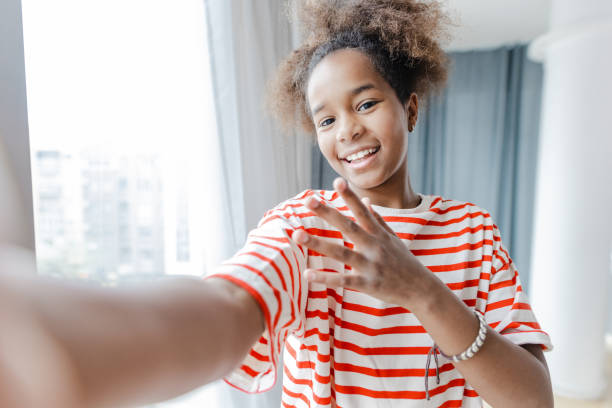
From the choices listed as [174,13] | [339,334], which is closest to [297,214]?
[339,334]

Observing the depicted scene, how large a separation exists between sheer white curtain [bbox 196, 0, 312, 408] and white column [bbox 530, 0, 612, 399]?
5.14 feet

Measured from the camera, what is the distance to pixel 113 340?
244 mm

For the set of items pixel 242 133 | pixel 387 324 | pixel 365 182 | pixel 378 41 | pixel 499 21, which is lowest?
pixel 387 324

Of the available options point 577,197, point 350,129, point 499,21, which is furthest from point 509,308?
point 499,21

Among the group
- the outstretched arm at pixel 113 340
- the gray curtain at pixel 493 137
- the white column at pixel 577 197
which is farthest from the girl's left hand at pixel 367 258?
the gray curtain at pixel 493 137

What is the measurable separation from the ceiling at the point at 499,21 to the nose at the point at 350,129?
1.79 metres

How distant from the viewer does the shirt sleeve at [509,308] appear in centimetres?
53

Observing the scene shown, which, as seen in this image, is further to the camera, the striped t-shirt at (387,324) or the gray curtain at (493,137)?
the gray curtain at (493,137)

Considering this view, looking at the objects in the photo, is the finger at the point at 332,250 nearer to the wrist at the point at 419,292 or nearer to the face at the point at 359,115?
the wrist at the point at 419,292

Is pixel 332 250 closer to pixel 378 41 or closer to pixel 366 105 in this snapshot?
pixel 366 105

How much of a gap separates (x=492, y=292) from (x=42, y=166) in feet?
2.89

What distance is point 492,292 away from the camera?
0.60 m

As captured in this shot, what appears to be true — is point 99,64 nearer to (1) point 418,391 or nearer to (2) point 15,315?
(2) point 15,315

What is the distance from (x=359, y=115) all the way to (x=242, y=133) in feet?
1.64
